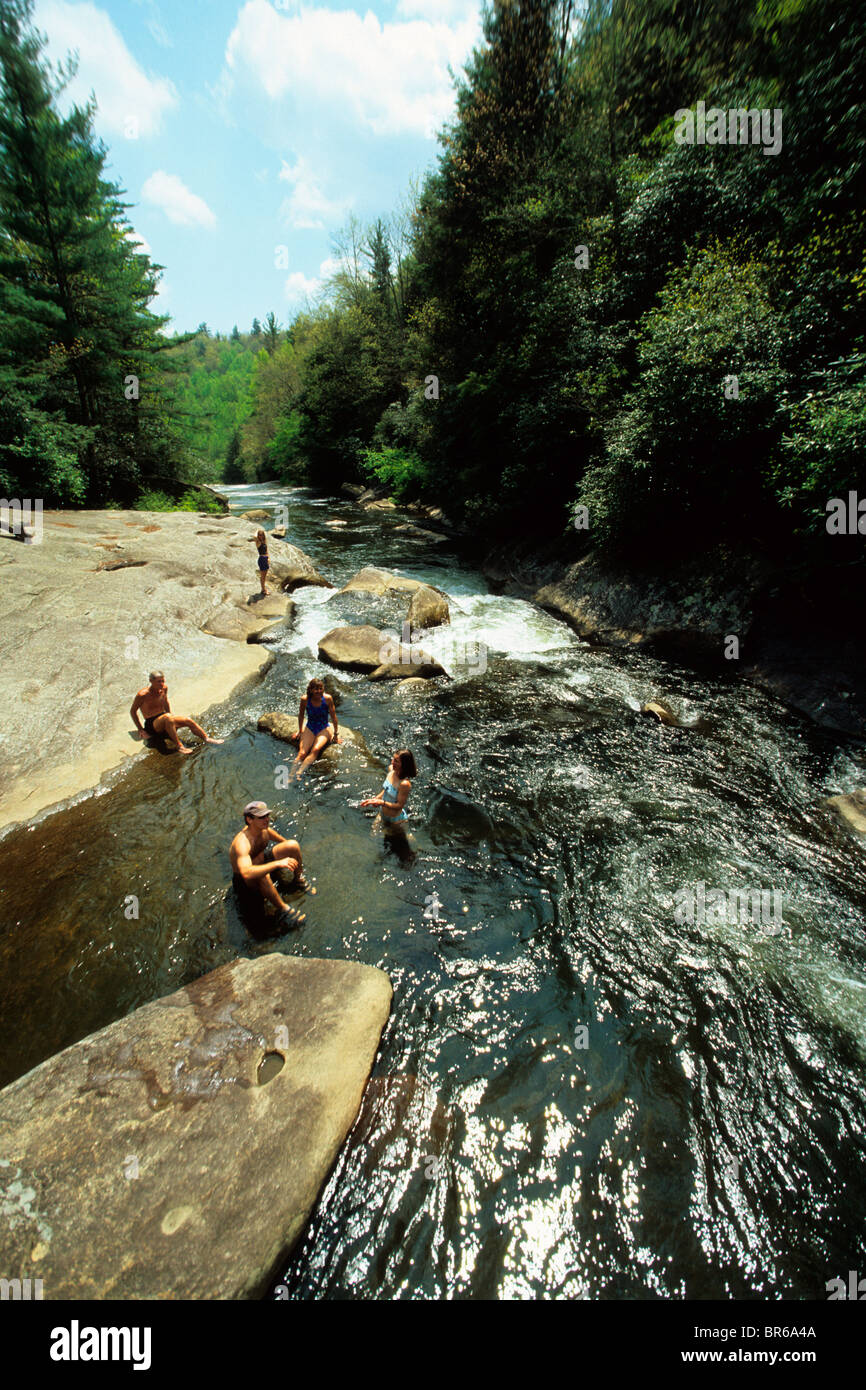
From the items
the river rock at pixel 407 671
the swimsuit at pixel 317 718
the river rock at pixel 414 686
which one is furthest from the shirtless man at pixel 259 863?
the river rock at pixel 407 671

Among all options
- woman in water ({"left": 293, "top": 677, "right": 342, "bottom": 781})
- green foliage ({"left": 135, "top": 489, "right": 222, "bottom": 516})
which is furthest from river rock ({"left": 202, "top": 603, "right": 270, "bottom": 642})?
green foliage ({"left": 135, "top": 489, "right": 222, "bottom": 516})

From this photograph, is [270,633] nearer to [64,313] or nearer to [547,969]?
[547,969]

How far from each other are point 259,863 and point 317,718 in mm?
2545

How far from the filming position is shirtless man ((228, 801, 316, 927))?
5062 mm

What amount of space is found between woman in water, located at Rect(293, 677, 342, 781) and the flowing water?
1.04ft

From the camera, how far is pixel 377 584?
14695 mm

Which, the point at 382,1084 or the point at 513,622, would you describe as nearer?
the point at 382,1084

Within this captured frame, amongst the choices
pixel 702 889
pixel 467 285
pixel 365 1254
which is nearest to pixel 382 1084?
pixel 365 1254

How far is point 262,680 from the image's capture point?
33.1ft

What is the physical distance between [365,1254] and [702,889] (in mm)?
4129

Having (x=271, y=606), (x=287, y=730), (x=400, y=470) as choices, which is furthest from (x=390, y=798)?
(x=400, y=470)

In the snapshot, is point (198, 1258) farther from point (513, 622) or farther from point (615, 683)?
point (513, 622)

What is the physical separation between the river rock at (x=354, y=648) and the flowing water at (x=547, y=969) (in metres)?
2.09

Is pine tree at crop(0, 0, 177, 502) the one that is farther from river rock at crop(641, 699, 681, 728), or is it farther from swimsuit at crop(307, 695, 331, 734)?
river rock at crop(641, 699, 681, 728)
